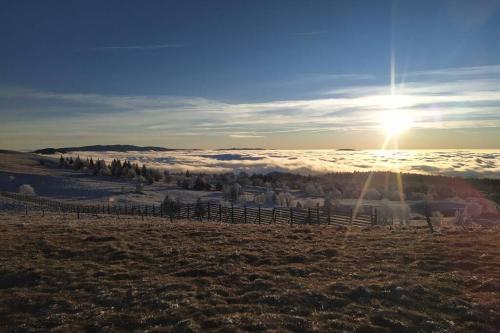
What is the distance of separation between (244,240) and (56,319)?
1243 cm

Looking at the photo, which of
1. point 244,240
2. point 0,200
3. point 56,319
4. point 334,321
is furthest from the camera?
point 0,200

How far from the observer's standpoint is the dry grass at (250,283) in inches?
429

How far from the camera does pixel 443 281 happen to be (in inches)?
557

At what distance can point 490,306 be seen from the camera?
11.5m

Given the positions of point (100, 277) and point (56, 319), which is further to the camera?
point (100, 277)

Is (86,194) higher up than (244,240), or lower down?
lower down

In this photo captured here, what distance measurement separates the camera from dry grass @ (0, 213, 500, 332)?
10.9 m

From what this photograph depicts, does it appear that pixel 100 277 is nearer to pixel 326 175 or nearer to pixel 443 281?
pixel 443 281

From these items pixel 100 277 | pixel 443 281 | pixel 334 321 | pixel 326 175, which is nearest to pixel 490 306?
pixel 443 281

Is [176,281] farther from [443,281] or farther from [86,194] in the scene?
[86,194]

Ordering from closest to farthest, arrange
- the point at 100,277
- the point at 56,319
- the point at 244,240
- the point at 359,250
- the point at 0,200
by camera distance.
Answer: the point at 56,319 → the point at 100,277 → the point at 359,250 → the point at 244,240 → the point at 0,200

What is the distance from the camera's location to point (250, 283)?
14250 mm

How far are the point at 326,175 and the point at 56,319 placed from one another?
7539 inches

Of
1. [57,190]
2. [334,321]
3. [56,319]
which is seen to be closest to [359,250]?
[334,321]
